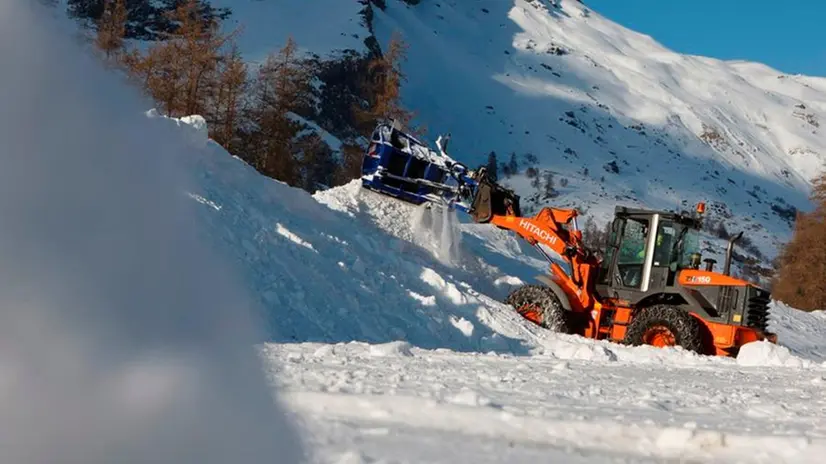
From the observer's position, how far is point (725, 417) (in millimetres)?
4922

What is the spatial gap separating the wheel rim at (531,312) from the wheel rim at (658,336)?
5.35ft

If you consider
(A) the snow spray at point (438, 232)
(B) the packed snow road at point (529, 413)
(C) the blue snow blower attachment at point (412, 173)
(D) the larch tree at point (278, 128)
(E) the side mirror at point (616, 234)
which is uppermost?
(D) the larch tree at point (278, 128)

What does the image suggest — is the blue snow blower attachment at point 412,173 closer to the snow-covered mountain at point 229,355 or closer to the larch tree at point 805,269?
the snow-covered mountain at point 229,355

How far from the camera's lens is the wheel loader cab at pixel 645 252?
37.4 ft

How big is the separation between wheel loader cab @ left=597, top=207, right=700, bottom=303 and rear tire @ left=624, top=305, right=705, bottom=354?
682 millimetres

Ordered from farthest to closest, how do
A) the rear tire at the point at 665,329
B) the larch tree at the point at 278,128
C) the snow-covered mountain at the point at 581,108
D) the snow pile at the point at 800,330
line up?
the snow-covered mountain at the point at 581,108 → the larch tree at the point at 278,128 → the snow pile at the point at 800,330 → the rear tire at the point at 665,329

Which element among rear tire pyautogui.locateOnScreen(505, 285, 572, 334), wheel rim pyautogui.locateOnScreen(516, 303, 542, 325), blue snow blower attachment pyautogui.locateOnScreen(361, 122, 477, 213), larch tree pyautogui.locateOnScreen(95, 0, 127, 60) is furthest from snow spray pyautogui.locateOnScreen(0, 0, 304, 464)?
larch tree pyautogui.locateOnScreen(95, 0, 127, 60)

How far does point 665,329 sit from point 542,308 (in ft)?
6.09

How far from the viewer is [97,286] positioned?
4.87ft

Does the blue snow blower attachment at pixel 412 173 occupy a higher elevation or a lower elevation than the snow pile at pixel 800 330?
higher

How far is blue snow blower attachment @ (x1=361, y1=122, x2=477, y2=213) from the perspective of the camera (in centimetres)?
1359

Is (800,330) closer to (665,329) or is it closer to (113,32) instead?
(665,329)

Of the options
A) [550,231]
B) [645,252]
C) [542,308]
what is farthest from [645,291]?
[550,231]

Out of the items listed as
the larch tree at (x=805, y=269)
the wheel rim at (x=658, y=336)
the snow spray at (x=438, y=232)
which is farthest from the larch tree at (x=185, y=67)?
the larch tree at (x=805, y=269)
